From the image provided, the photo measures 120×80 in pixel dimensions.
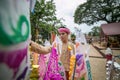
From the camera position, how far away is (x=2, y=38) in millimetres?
960

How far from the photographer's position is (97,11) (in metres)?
42.7

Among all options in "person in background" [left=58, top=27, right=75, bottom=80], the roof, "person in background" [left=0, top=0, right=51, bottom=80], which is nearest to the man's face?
"person in background" [left=58, top=27, right=75, bottom=80]

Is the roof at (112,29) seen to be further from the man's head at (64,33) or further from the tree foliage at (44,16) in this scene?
the man's head at (64,33)

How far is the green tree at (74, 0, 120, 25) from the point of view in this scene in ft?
132

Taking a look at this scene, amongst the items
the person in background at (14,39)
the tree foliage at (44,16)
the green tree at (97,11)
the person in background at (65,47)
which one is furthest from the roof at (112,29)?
the person in background at (14,39)

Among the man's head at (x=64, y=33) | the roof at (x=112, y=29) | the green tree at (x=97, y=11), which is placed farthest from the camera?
the green tree at (x=97, y=11)

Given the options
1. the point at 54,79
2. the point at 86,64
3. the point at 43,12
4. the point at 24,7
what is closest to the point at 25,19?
the point at 24,7

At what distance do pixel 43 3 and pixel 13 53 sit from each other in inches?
290

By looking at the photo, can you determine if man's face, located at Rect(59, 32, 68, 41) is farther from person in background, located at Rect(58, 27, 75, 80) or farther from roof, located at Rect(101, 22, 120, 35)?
roof, located at Rect(101, 22, 120, 35)

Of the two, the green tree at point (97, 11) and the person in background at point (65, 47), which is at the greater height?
the green tree at point (97, 11)

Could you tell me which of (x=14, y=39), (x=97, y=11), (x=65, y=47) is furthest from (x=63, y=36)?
(x=97, y=11)

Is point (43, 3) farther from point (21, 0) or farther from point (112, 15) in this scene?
point (112, 15)

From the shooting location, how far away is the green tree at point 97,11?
132ft

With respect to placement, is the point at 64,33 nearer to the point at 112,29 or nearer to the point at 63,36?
the point at 63,36
